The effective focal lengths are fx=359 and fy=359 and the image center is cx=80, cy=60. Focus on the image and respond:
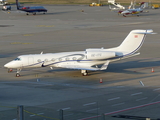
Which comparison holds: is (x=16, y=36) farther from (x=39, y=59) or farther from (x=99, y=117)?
(x=99, y=117)

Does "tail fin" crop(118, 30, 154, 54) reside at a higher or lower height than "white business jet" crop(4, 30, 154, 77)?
higher

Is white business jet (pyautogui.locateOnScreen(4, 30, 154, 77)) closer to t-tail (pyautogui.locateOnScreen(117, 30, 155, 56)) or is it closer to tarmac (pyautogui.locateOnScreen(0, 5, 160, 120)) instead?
t-tail (pyautogui.locateOnScreen(117, 30, 155, 56))

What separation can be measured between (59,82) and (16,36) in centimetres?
3949

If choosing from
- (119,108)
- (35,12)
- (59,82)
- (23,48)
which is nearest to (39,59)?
(59,82)

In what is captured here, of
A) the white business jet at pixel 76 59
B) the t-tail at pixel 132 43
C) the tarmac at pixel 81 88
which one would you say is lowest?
the tarmac at pixel 81 88

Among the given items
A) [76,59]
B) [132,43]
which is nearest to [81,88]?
[76,59]

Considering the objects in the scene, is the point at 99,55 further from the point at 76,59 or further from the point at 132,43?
the point at 132,43

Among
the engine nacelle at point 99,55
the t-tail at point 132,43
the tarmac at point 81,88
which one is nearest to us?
the tarmac at point 81,88

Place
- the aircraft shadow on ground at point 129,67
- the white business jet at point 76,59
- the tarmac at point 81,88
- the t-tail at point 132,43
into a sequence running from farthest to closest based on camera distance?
the aircraft shadow on ground at point 129,67, the t-tail at point 132,43, the white business jet at point 76,59, the tarmac at point 81,88

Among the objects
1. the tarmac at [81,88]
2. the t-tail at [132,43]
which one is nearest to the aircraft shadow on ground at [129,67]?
the tarmac at [81,88]

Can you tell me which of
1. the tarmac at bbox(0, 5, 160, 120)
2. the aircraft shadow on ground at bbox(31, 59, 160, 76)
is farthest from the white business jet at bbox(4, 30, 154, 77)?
the aircraft shadow on ground at bbox(31, 59, 160, 76)

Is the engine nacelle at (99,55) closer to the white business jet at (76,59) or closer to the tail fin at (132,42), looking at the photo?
the white business jet at (76,59)

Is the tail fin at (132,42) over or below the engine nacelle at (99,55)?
over

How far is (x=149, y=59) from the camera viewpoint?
48969mm
